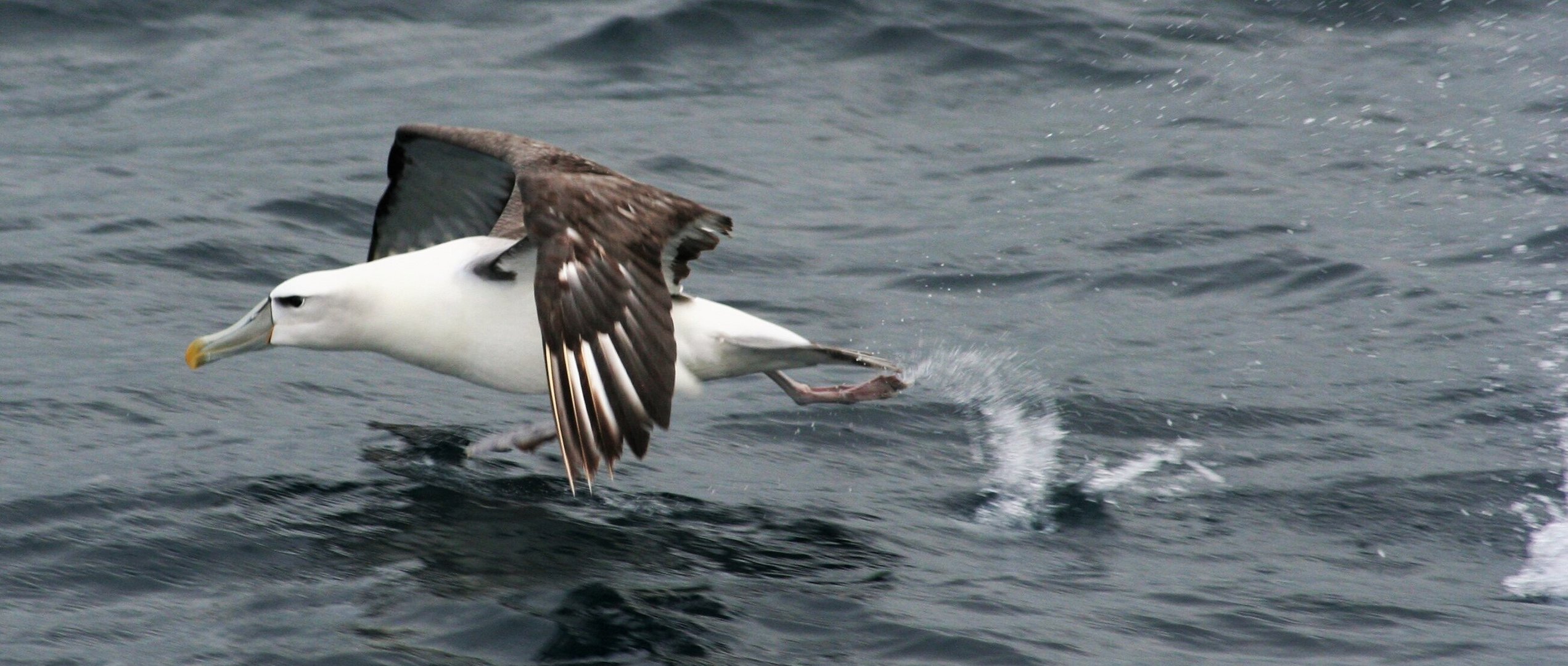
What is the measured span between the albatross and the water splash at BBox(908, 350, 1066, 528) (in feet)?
1.90

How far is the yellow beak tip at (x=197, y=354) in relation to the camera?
7.06 m

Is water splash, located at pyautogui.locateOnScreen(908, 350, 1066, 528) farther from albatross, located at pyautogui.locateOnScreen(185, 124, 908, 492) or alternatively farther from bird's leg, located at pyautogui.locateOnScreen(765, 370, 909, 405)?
albatross, located at pyautogui.locateOnScreen(185, 124, 908, 492)

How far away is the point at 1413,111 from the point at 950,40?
12.1 feet

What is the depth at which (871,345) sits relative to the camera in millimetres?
9227

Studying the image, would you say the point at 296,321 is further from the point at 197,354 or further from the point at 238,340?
the point at 197,354

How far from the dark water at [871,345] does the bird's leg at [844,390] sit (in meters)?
0.23

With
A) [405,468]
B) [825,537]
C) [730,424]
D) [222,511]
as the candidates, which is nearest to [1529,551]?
[825,537]

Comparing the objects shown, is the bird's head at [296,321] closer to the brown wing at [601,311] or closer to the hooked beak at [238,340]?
the hooked beak at [238,340]

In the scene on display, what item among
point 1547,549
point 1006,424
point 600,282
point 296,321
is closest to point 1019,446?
point 1006,424

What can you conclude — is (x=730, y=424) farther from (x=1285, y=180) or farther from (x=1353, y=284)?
(x=1285, y=180)

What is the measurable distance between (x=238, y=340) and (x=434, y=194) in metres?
1.59

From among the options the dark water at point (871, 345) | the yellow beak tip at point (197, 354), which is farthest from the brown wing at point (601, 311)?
the yellow beak tip at point (197, 354)

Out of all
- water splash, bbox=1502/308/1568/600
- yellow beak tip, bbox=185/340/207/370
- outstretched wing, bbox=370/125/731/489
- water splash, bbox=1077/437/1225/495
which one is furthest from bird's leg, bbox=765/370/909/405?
water splash, bbox=1502/308/1568/600

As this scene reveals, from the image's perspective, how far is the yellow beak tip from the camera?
7062 mm
